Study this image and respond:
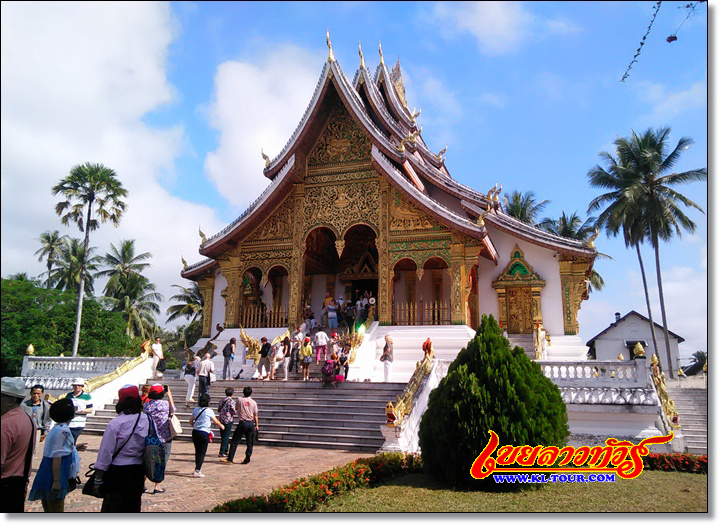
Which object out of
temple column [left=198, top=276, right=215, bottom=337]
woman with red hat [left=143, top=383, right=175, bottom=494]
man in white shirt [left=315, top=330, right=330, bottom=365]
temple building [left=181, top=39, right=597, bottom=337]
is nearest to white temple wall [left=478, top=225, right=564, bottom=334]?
temple building [left=181, top=39, right=597, bottom=337]

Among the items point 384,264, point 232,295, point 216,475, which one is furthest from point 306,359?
point 216,475

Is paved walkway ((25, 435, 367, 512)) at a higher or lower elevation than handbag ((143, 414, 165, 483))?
lower

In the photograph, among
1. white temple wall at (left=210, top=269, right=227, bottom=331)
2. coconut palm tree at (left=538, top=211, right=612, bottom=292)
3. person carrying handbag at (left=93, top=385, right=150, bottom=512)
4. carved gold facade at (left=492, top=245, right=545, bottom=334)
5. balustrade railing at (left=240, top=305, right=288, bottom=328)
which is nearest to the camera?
person carrying handbag at (left=93, top=385, right=150, bottom=512)

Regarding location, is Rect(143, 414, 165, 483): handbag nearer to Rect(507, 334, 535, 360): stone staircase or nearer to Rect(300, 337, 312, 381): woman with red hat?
Rect(300, 337, 312, 381): woman with red hat

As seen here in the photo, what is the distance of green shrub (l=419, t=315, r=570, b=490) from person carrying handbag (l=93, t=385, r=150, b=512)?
12.6ft

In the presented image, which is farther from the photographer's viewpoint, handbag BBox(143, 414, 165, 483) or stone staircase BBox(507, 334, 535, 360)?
stone staircase BBox(507, 334, 535, 360)

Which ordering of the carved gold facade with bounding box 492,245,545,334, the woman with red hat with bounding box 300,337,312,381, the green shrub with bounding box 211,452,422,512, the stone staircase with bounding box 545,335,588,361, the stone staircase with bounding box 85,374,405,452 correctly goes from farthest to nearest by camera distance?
1. the carved gold facade with bounding box 492,245,545,334
2. the stone staircase with bounding box 545,335,588,361
3. the woman with red hat with bounding box 300,337,312,381
4. the stone staircase with bounding box 85,374,405,452
5. the green shrub with bounding box 211,452,422,512

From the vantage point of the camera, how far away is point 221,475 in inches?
301

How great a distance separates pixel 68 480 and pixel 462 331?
1186cm

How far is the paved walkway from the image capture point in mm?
6094

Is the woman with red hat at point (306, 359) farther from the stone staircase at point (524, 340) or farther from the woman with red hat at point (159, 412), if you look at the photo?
the woman with red hat at point (159, 412)

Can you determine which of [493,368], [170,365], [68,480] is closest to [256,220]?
[493,368]

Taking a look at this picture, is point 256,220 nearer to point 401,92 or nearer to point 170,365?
point 401,92

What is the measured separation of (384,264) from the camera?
1698 centimetres
